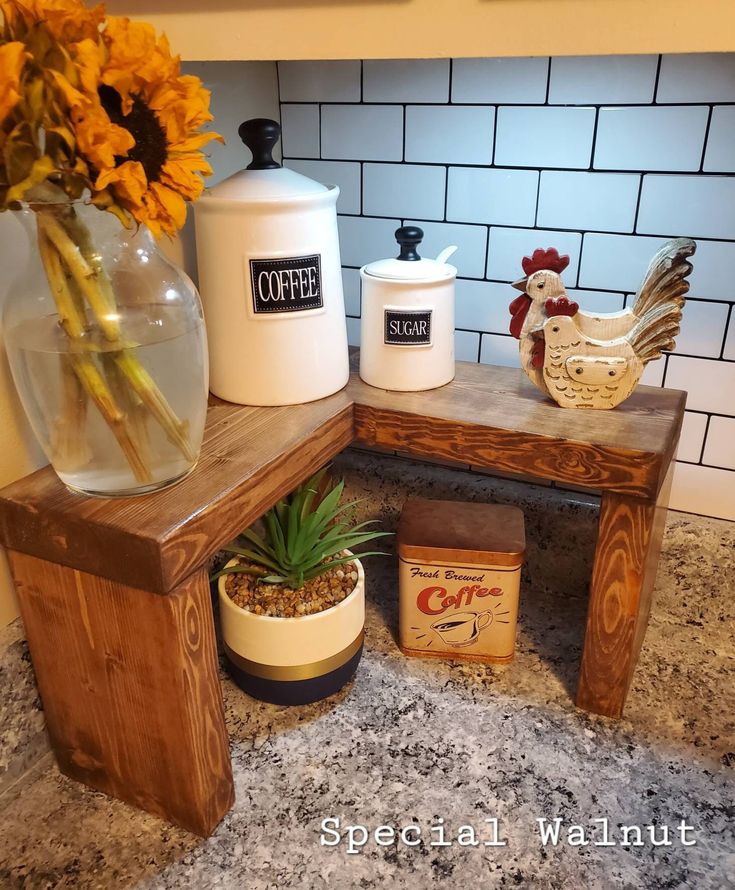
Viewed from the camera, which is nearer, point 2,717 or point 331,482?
point 2,717

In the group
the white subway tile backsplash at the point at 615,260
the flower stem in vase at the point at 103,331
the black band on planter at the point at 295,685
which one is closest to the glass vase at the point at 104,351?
the flower stem in vase at the point at 103,331

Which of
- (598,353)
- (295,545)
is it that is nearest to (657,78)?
(598,353)

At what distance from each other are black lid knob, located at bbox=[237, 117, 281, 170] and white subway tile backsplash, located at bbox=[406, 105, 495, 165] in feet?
0.97

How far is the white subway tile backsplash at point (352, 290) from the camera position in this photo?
4.07 ft

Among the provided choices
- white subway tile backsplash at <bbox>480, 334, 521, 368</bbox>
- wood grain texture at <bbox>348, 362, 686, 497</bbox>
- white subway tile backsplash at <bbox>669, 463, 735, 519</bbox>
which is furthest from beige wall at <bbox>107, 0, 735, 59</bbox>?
white subway tile backsplash at <bbox>669, 463, 735, 519</bbox>

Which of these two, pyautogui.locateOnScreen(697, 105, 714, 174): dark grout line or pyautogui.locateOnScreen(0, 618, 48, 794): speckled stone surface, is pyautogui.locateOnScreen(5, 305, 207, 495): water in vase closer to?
pyautogui.locateOnScreen(0, 618, 48, 794): speckled stone surface

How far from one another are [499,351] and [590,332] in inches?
10.7

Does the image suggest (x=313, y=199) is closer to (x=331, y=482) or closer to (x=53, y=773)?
(x=331, y=482)

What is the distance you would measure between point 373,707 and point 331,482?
0.37 meters

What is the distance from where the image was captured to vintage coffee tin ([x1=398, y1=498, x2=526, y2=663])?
39.6 inches

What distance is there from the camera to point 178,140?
0.62 metres

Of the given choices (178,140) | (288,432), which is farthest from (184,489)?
(178,140)

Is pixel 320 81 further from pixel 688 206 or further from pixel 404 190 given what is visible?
pixel 688 206

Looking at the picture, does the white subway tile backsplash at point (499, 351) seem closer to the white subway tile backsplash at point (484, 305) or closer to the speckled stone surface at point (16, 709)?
the white subway tile backsplash at point (484, 305)
